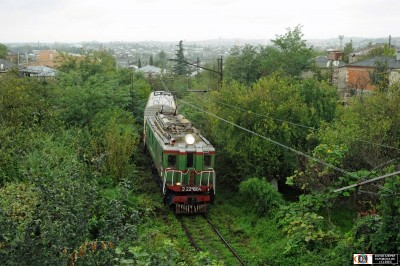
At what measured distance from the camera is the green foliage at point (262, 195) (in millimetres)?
17453

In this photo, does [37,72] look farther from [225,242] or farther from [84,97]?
[225,242]

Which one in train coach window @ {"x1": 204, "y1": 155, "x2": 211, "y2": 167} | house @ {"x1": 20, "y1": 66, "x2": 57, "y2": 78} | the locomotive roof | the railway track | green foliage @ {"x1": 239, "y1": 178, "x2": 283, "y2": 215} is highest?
house @ {"x1": 20, "y1": 66, "x2": 57, "y2": 78}

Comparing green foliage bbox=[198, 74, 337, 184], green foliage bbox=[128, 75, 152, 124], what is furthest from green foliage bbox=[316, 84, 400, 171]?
green foliage bbox=[128, 75, 152, 124]

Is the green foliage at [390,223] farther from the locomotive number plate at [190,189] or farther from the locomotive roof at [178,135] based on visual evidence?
the locomotive roof at [178,135]

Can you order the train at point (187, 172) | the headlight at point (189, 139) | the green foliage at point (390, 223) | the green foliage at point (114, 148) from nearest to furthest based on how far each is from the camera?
1. the green foliage at point (390, 223)
2. the train at point (187, 172)
3. the headlight at point (189, 139)
4. the green foliage at point (114, 148)

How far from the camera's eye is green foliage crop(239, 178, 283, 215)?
1745 cm

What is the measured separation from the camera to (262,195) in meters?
17.6

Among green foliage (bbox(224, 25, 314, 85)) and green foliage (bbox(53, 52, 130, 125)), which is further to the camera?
green foliage (bbox(224, 25, 314, 85))

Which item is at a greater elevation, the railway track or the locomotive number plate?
the locomotive number plate

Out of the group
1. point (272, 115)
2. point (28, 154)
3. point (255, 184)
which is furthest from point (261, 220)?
point (28, 154)

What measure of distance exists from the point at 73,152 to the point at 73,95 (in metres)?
6.61

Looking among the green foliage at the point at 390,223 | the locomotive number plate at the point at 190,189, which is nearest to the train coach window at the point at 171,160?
the locomotive number plate at the point at 190,189

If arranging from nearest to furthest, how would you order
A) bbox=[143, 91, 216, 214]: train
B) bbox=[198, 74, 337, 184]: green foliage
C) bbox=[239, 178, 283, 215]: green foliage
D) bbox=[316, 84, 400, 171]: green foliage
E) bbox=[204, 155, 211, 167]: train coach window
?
1. bbox=[316, 84, 400, 171]: green foliage
2. bbox=[239, 178, 283, 215]: green foliage
3. bbox=[143, 91, 216, 214]: train
4. bbox=[204, 155, 211, 167]: train coach window
5. bbox=[198, 74, 337, 184]: green foliage

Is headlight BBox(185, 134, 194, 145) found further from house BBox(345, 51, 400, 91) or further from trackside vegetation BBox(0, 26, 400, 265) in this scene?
house BBox(345, 51, 400, 91)
